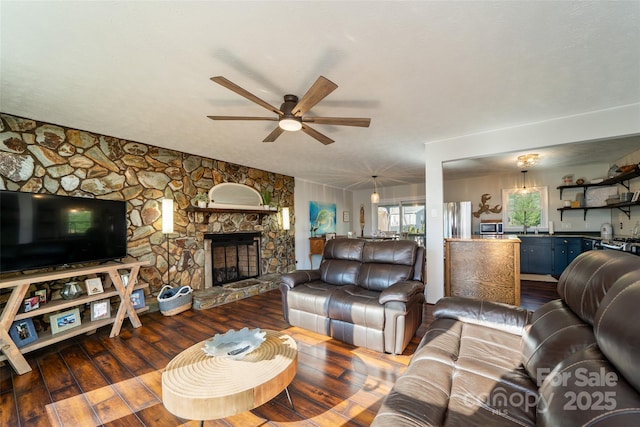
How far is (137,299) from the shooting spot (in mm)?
3266

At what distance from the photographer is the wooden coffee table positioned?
1.26m

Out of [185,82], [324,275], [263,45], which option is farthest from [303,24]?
[324,275]

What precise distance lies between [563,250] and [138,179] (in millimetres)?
7882

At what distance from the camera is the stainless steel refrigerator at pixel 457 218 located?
4672mm

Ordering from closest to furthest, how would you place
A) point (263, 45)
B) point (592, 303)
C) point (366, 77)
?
point (592, 303) < point (263, 45) < point (366, 77)

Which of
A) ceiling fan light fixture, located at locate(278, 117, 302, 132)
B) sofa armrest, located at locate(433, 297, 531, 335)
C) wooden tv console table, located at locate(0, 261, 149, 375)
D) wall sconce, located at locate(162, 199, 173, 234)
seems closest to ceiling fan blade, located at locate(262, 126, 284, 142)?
ceiling fan light fixture, located at locate(278, 117, 302, 132)

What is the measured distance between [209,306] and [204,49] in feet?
10.9

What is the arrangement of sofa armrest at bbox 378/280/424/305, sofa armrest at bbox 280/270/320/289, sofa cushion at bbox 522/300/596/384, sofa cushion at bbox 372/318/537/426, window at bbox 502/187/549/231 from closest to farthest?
sofa cushion at bbox 372/318/537/426 → sofa cushion at bbox 522/300/596/384 → sofa armrest at bbox 378/280/424/305 → sofa armrest at bbox 280/270/320/289 → window at bbox 502/187/549/231

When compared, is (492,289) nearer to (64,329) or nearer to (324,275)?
(324,275)

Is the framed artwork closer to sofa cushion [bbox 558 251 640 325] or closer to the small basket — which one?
the small basket

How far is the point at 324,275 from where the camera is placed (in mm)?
3289

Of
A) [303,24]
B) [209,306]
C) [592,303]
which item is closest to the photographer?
[592,303]

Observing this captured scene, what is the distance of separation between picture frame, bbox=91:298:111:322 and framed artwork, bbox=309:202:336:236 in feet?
14.7

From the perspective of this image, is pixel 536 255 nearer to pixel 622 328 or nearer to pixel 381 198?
pixel 381 198
